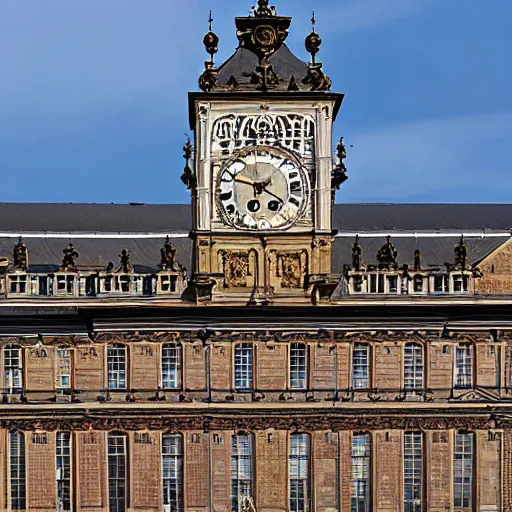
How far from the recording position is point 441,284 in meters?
71.0

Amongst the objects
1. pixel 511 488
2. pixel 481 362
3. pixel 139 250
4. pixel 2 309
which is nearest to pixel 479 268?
pixel 481 362

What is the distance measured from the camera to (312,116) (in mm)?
70438

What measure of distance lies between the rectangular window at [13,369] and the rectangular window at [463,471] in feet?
55.9

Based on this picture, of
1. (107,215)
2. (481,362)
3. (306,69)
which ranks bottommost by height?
(481,362)

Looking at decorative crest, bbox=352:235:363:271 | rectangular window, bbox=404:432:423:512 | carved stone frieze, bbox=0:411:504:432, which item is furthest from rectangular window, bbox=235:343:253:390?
rectangular window, bbox=404:432:423:512

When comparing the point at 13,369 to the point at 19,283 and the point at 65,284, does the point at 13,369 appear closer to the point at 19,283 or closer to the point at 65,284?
the point at 19,283

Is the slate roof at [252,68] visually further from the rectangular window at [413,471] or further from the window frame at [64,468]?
the window frame at [64,468]

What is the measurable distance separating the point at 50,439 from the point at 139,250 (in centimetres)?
897

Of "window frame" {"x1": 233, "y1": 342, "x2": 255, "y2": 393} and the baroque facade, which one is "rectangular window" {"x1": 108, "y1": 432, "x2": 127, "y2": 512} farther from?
"window frame" {"x1": 233, "y1": 342, "x2": 255, "y2": 393}

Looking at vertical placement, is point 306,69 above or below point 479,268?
above

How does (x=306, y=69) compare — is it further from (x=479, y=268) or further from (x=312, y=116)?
(x=479, y=268)

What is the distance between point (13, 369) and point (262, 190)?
38.9ft

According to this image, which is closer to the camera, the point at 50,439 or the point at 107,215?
the point at 50,439

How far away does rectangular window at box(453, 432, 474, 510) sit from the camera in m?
70.1
